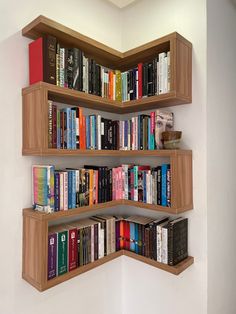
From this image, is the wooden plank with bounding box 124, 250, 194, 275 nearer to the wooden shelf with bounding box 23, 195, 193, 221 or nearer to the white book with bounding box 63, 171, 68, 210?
the wooden shelf with bounding box 23, 195, 193, 221

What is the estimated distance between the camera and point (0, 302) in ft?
4.15

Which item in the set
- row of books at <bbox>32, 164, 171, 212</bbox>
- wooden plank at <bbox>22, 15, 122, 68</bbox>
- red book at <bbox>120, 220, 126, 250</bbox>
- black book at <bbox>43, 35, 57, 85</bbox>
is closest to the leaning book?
row of books at <bbox>32, 164, 171, 212</bbox>

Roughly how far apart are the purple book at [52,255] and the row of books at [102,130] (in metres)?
0.53

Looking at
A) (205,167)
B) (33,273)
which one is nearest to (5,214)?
(33,273)

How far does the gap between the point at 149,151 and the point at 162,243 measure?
1.97 ft

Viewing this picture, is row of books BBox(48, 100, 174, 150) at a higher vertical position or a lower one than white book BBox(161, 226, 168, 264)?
higher

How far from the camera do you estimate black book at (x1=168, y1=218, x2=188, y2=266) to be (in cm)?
143

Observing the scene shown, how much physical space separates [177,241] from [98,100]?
1.04 metres

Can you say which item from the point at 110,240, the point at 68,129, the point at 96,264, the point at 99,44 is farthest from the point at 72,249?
the point at 99,44

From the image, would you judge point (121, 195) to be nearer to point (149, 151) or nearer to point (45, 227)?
point (149, 151)

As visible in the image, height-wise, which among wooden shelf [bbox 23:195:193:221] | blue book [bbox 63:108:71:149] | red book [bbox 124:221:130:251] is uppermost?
blue book [bbox 63:108:71:149]

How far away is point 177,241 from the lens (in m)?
1.46

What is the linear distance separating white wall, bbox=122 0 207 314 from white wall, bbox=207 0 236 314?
0.05 m

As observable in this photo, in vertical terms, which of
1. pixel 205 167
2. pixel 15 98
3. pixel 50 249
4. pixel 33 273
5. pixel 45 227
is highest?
pixel 15 98
